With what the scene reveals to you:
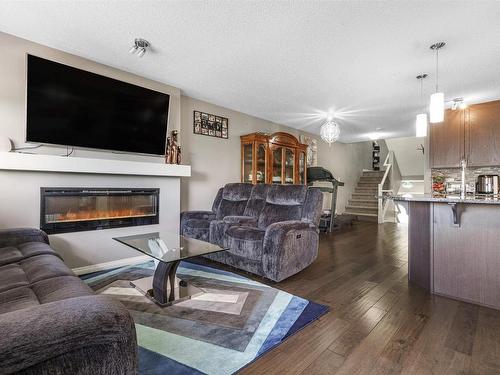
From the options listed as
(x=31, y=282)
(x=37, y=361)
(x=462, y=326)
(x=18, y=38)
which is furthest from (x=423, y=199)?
(x=18, y=38)

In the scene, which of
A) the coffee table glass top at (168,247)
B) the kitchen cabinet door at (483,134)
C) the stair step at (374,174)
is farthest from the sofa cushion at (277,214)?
the stair step at (374,174)

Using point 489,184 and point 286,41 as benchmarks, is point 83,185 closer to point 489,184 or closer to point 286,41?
point 286,41

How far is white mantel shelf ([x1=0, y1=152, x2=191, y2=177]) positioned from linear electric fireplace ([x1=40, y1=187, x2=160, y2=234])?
23 cm

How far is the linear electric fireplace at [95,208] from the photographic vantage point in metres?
2.71

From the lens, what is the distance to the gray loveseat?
8.62 feet

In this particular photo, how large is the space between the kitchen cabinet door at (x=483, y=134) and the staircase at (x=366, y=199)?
8.71 ft

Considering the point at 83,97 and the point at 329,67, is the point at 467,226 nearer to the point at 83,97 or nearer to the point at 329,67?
the point at 329,67

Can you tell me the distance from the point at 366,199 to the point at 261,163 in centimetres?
425

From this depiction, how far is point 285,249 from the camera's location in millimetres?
2615

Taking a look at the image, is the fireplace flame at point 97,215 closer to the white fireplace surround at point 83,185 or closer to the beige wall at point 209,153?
Answer: the white fireplace surround at point 83,185

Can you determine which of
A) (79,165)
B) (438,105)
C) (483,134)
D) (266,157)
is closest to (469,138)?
(483,134)

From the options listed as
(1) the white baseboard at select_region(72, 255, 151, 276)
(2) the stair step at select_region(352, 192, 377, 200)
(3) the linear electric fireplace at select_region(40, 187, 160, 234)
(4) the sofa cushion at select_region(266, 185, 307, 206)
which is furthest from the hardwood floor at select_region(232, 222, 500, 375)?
(2) the stair step at select_region(352, 192, 377, 200)

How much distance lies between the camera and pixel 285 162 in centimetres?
530

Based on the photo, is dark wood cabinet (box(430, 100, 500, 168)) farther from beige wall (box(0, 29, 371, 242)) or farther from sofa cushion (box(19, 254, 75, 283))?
sofa cushion (box(19, 254, 75, 283))
